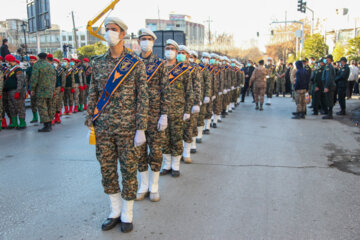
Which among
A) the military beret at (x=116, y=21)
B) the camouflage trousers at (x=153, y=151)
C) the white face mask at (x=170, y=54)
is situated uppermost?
the military beret at (x=116, y=21)

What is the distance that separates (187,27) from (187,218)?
105 meters

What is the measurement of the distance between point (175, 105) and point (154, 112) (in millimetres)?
688

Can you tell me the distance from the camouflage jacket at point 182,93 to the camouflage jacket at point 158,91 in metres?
0.64

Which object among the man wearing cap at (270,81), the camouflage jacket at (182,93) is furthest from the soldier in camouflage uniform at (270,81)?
the camouflage jacket at (182,93)

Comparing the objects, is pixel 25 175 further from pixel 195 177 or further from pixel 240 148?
pixel 240 148

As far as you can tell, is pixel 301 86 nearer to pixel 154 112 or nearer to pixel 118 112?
pixel 154 112

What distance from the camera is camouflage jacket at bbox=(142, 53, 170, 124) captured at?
14.3 feet

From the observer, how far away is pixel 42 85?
8906 millimetres

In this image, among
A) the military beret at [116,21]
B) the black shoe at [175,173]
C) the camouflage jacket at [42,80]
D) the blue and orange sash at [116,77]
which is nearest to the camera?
the blue and orange sash at [116,77]

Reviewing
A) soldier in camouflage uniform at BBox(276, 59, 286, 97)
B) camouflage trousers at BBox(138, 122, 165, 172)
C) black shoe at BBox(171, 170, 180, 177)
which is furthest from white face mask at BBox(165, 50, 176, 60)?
soldier in camouflage uniform at BBox(276, 59, 286, 97)

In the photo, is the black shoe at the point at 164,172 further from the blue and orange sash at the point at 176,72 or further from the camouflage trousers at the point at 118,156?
the camouflage trousers at the point at 118,156

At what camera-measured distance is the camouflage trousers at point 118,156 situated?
3.39 m

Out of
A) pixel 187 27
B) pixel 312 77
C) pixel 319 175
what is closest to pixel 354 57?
pixel 312 77

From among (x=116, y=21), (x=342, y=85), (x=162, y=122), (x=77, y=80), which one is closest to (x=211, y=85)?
(x=162, y=122)
